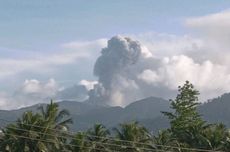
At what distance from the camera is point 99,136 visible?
7888 centimetres

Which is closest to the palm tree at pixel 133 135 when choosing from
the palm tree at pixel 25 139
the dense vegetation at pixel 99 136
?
the dense vegetation at pixel 99 136

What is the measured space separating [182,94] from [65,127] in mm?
27598

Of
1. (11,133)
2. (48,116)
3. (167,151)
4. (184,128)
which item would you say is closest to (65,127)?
(48,116)

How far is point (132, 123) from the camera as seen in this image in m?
78.6

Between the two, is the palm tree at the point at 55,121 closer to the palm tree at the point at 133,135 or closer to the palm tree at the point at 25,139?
the palm tree at the point at 25,139

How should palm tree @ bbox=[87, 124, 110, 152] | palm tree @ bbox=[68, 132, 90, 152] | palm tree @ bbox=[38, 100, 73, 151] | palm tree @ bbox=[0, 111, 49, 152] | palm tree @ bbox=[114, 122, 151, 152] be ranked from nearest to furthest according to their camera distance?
palm tree @ bbox=[0, 111, 49, 152]
palm tree @ bbox=[38, 100, 73, 151]
palm tree @ bbox=[68, 132, 90, 152]
palm tree @ bbox=[87, 124, 110, 152]
palm tree @ bbox=[114, 122, 151, 152]

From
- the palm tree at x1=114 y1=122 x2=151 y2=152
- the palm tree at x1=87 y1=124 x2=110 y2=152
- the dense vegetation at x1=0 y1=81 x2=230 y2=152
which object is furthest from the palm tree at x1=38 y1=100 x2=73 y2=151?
the palm tree at x1=114 y1=122 x2=151 y2=152

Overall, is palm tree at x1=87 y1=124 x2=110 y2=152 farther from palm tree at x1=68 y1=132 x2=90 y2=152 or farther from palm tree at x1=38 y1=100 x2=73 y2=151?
palm tree at x1=38 y1=100 x2=73 y2=151

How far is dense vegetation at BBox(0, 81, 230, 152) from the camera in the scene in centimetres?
6894

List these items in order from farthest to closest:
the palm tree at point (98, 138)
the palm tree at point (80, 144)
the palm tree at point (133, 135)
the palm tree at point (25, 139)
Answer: the palm tree at point (133, 135) → the palm tree at point (98, 138) → the palm tree at point (80, 144) → the palm tree at point (25, 139)

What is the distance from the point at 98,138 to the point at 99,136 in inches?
42.6

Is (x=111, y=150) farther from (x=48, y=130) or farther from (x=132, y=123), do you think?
(x=48, y=130)

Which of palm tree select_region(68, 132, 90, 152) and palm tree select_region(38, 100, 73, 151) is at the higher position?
palm tree select_region(38, 100, 73, 151)

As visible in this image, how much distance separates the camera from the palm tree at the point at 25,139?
68.5 metres
